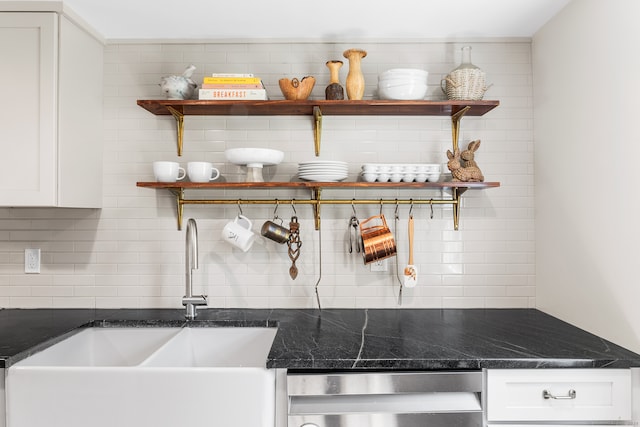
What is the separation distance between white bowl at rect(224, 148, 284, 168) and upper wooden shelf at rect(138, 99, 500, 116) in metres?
0.21

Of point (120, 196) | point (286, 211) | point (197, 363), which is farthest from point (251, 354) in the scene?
point (120, 196)

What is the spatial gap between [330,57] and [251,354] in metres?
1.45

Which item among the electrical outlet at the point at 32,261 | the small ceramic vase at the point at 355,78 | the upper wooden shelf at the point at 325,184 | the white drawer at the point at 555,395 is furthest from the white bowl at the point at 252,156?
the white drawer at the point at 555,395

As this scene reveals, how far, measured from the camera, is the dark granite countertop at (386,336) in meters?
1.43

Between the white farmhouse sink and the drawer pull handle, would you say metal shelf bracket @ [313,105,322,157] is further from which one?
the drawer pull handle

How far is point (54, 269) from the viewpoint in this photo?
2.18 meters

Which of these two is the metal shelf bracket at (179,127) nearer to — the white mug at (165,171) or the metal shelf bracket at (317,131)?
the white mug at (165,171)

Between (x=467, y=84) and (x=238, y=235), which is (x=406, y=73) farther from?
(x=238, y=235)

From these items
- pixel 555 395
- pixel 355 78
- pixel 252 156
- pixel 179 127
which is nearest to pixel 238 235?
pixel 252 156

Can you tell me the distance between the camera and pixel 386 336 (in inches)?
66.5

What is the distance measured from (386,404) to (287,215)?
3.37 feet

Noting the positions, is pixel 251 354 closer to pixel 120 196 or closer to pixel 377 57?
pixel 120 196

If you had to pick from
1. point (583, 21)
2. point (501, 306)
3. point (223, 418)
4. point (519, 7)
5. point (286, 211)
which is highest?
point (519, 7)

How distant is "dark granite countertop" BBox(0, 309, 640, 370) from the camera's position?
1.43 meters
